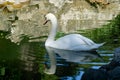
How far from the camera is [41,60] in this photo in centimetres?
1042

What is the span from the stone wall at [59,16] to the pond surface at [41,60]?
1.89 metres

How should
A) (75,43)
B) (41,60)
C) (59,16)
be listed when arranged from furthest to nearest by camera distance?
(59,16), (75,43), (41,60)

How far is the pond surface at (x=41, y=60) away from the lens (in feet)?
29.6

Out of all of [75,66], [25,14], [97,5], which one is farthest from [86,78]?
[97,5]

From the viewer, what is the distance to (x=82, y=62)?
10.1 metres

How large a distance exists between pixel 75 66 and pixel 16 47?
2.63m

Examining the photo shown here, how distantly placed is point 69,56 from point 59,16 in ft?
21.2

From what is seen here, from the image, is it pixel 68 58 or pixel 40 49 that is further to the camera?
pixel 40 49

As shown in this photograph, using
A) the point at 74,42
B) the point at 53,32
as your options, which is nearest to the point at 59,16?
the point at 53,32

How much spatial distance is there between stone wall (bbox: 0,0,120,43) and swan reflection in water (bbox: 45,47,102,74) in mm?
2390

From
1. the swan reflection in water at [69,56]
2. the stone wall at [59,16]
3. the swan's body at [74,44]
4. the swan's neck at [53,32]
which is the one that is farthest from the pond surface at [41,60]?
the stone wall at [59,16]

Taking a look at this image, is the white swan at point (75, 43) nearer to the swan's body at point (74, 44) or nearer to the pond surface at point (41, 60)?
the swan's body at point (74, 44)

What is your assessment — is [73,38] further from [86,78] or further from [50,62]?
[86,78]

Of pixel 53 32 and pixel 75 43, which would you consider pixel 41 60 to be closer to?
pixel 75 43
